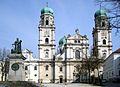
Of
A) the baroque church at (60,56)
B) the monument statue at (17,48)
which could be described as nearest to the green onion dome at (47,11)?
the baroque church at (60,56)

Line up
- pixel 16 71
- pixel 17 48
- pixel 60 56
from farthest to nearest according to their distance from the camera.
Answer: pixel 60 56
pixel 17 48
pixel 16 71

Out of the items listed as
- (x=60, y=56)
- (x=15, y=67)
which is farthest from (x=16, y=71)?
(x=60, y=56)

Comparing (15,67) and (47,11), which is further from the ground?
(47,11)

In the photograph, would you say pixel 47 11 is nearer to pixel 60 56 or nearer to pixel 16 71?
pixel 60 56

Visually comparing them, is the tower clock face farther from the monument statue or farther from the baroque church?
the baroque church

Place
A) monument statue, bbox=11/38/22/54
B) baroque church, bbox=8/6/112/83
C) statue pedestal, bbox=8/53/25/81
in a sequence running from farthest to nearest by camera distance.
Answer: baroque church, bbox=8/6/112/83 → monument statue, bbox=11/38/22/54 → statue pedestal, bbox=8/53/25/81

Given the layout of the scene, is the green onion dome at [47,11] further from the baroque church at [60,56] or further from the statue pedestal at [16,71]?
the statue pedestal at [16,71]

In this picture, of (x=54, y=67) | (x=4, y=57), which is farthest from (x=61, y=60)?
(x=4, y=57)

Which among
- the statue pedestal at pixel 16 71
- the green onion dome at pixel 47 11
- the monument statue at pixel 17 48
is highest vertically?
the green onion dome at pixel 47 11

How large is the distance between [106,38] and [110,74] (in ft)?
56.9

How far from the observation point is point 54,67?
103188mm

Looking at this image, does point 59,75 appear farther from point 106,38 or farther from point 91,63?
point 91,63

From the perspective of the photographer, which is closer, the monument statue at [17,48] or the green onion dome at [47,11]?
the monument statue at [17,48]

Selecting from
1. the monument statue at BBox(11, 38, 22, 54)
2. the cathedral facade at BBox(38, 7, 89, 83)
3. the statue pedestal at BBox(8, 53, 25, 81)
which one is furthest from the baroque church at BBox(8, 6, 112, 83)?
the statue pedestal at BBox(8, 53, 25, 81)
